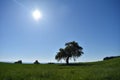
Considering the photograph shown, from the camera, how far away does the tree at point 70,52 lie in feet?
320

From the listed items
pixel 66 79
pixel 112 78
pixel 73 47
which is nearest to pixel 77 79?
pixel 66 79

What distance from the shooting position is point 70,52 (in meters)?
98.1

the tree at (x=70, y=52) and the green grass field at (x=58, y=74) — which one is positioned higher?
the tree at (x=70, y=52)

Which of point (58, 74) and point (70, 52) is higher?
point (70, 52)

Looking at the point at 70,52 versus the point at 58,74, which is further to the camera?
the point at 70,52

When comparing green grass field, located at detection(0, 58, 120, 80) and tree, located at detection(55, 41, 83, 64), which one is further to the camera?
tree, located at detection(55, 41, 83, 64)

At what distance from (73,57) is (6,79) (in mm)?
91361

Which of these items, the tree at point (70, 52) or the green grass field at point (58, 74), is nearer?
the green grass field at point (58, 74)

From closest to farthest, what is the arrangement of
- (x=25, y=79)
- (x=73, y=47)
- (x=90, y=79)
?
(x=25, y=79) → (x=90, y=79) → (x=73, y=47)

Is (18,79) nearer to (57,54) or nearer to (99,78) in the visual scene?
(99,78)

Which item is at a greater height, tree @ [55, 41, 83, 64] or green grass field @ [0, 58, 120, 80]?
tree @ [55, 41, 83, 64]

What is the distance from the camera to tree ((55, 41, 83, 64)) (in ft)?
320

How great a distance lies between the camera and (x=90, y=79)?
1148 cm

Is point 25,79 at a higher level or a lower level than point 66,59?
lower
